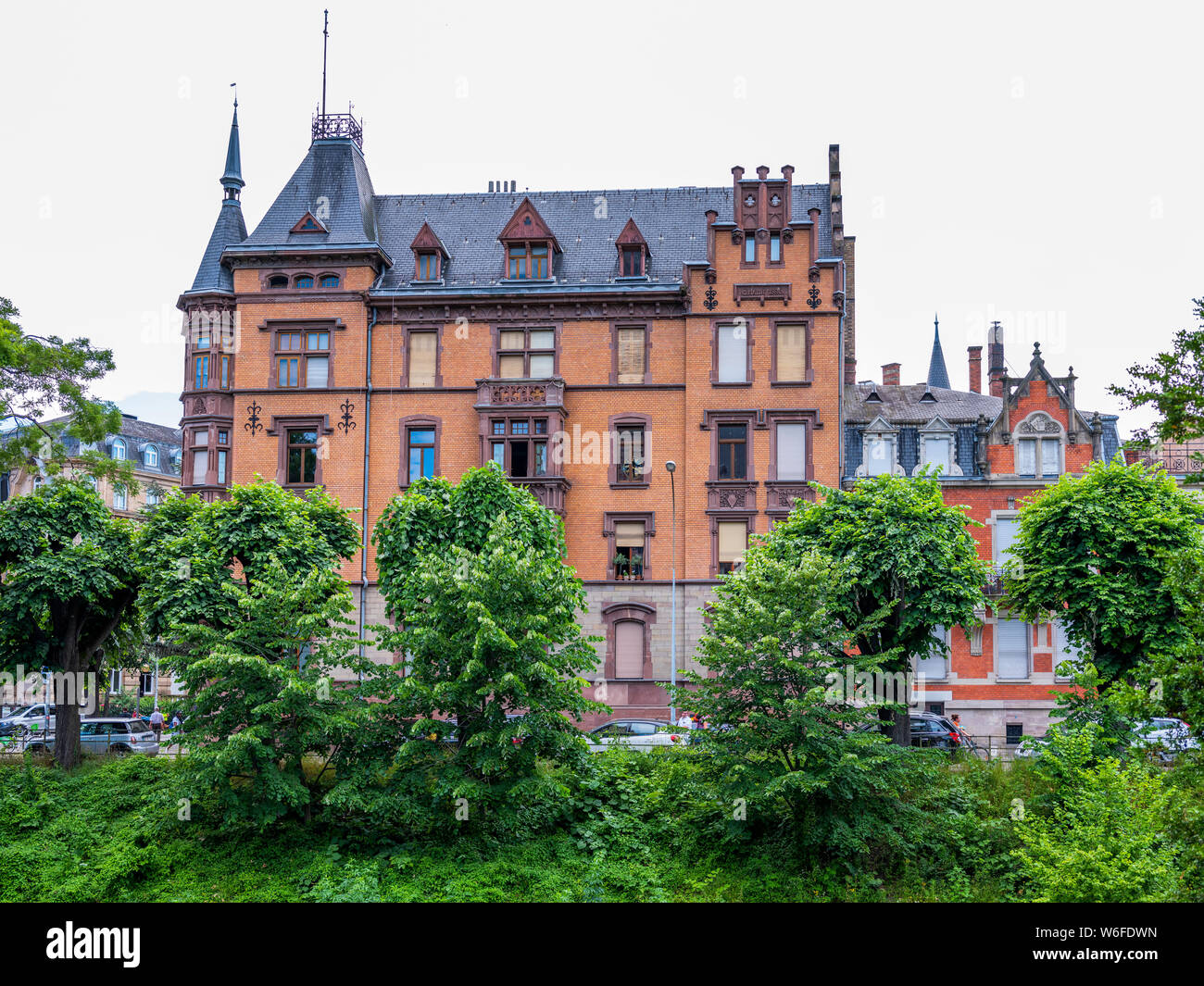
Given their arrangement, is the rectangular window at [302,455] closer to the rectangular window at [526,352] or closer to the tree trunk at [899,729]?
the rectangular window at [526,352]

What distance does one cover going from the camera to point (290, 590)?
26562 millimetres

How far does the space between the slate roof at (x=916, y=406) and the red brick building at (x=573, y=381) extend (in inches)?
132

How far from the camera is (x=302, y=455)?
150ft

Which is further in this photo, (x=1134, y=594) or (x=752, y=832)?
(x=1134, y=594)

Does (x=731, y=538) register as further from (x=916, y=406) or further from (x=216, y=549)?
(x=216, y=549)

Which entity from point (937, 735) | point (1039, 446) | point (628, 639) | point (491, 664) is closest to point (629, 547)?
point (628, 639)

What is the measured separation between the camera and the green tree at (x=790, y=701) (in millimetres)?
25281

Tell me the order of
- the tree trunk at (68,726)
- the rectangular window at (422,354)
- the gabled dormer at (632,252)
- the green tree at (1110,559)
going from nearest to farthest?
the green tree at (1110,559) → the tree trunk at (68,726) → the rectangular window at (422,354) → the gabled dormer at (632,252)

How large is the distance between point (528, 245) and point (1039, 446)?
21636 millimetres

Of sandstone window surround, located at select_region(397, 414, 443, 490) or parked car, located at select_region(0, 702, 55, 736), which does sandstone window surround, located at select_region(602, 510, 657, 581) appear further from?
parked car, located at select_region(0, 702, 55, 736)

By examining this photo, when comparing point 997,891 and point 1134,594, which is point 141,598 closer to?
point 997,891

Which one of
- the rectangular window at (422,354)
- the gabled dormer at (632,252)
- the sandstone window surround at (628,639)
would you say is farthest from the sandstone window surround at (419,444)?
the gabled dormer at (632,252)

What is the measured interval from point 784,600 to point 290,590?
11.3 meters
